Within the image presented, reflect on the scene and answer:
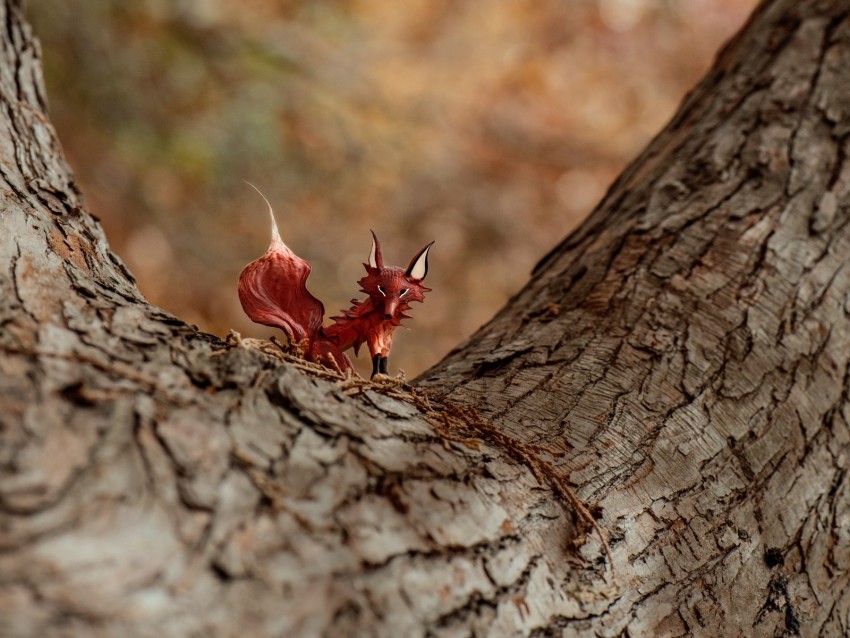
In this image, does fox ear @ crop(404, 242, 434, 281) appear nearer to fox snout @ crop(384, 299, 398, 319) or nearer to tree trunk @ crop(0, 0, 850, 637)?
fox snout @ crop(384, 299, 398, 319)

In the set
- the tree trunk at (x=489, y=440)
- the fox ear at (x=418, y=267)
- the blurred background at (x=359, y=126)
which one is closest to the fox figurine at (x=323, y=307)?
the fox ear at (x=418, y=267)

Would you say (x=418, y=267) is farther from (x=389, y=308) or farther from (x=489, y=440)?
(x=489, y=440)

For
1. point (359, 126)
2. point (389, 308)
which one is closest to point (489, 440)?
point (389, 308)

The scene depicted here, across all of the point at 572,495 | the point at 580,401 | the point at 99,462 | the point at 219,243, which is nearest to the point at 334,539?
the point at 99,462

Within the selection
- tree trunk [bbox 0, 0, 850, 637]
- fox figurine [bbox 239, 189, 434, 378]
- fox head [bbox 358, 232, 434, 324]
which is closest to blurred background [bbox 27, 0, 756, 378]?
tree trunk [bbox 0, 0, 850, 637]

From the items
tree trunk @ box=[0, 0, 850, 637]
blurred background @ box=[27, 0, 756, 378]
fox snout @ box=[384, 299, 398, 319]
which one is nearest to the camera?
tree trunk @ box=[0, 0, 850, 637]

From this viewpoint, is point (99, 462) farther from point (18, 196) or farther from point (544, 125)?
point (544, 125)

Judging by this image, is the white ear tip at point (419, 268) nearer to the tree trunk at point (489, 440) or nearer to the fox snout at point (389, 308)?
the fox snout at point (389, 308)
